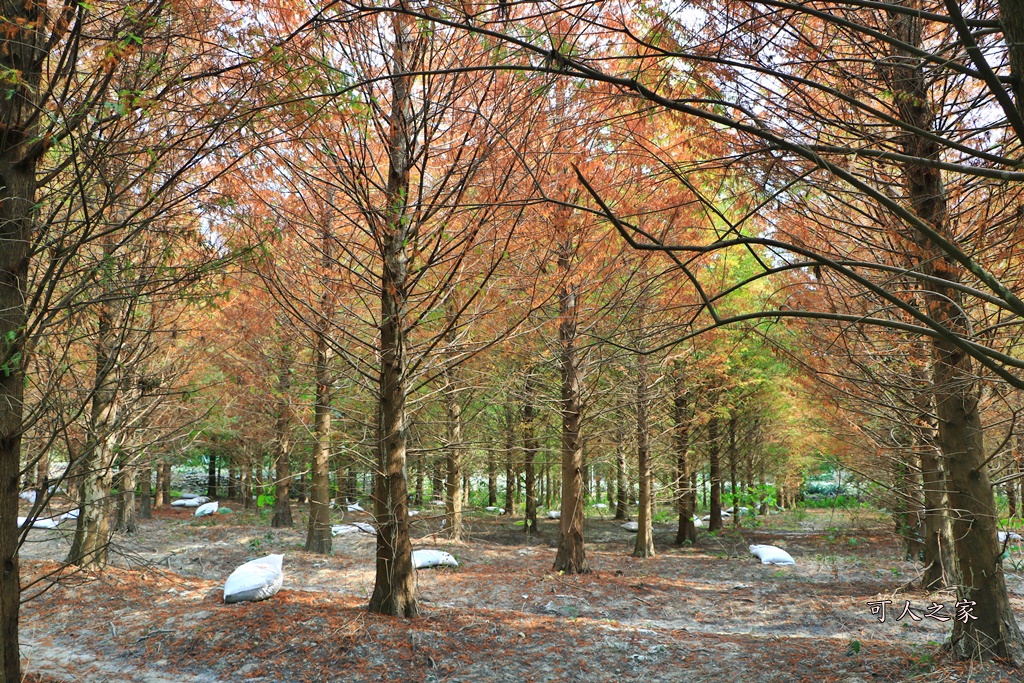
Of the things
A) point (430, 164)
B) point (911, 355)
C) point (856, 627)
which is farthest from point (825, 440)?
point (430, 164)

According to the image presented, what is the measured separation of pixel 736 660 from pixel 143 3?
7125mm

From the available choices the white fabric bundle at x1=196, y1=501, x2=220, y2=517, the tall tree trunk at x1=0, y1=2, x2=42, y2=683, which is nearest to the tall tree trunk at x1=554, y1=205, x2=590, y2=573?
the tall tree trunk at x1=0, y1=2, x2=42, y2=683

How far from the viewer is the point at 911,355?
6.50m

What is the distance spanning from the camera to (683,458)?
1586 centimetres

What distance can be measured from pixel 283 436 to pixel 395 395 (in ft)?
34.5

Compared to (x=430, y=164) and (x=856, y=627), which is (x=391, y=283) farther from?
(x=856, y=627)

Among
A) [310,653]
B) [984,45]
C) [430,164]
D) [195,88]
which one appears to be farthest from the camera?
[430,164]

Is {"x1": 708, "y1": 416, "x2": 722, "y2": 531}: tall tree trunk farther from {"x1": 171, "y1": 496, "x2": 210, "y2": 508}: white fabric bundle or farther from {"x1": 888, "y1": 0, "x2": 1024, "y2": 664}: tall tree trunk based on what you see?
{"x1": 171, "y1": 496, "x2": 210, "y2": 508}: white fabric bundle

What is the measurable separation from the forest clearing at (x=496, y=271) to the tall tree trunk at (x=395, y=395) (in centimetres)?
4

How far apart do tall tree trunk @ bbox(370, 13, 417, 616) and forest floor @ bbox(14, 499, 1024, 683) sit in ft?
1.19

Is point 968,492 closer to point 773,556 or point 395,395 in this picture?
point 395,395

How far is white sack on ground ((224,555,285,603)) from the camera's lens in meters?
7.14

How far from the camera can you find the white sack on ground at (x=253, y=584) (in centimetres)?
714
